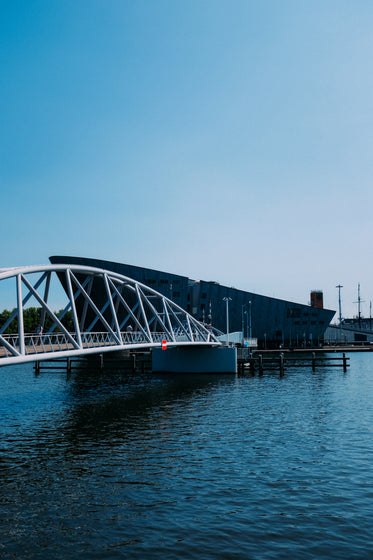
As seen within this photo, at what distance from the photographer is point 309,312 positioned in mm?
129500

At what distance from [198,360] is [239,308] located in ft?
180

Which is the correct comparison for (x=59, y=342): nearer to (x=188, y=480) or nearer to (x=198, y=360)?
(x=188, y=480)

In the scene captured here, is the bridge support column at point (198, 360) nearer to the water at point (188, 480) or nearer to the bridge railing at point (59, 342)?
the bridge railing at point (59, 342)

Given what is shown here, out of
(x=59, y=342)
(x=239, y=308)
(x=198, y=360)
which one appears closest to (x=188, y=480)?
(x=59, y=342)

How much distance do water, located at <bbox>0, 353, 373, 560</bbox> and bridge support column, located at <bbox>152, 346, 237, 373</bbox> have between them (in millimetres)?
28077

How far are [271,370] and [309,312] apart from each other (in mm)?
57998

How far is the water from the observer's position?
13797 millimetres

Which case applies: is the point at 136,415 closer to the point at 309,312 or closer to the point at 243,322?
the point at 243,322

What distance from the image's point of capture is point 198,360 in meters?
69.1

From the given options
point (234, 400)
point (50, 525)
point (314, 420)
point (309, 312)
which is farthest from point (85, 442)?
point (309, 312)

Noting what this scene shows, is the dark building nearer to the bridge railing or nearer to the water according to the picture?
the bridge railing

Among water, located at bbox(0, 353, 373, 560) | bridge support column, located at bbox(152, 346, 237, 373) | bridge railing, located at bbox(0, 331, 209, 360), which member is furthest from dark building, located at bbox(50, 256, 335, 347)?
water, located at bbox(0, 353, 373, 560)

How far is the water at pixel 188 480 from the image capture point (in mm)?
13797

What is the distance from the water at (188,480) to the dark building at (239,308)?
80.2m
